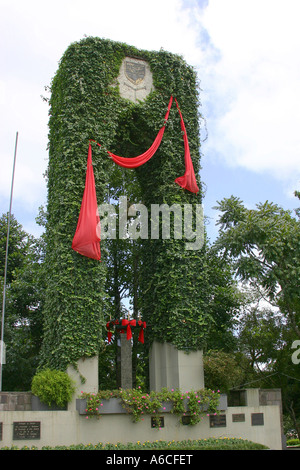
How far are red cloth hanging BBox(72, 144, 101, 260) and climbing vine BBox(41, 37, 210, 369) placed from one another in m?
0.33

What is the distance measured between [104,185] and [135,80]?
12.9 ft

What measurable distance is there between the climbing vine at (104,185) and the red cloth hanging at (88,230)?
33 centimetres

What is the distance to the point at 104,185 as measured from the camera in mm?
15430

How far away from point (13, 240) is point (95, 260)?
33.0ft

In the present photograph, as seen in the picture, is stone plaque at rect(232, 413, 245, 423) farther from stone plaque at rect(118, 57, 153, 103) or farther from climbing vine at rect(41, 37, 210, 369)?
stone plaque at rect(118, 57, 153, 103)

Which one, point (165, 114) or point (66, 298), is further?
point (165, 114)

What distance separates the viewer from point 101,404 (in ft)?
41.8

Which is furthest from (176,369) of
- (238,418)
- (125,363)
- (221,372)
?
(238,418)

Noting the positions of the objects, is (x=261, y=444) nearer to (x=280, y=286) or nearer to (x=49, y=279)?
(x=280, y=286)

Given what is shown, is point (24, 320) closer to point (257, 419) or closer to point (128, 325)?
point (128, 325)

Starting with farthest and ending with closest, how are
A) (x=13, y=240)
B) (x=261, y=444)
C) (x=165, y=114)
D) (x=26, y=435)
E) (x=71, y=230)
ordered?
(x=13, y=240) < (x=165, y=114) < (x=71, y=230) < (x=261, y=444) < (x=26, y=435)

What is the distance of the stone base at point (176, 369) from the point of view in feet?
47.6

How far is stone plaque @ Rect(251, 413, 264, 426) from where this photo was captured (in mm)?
14171
